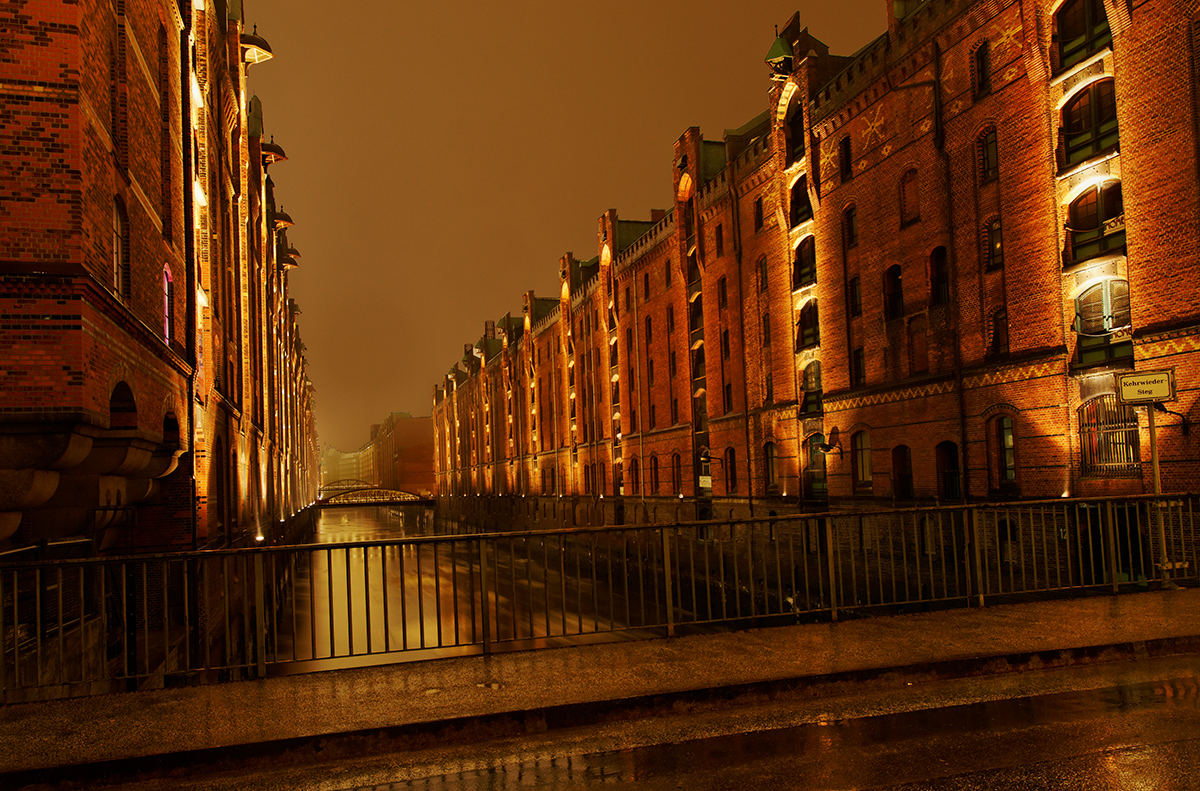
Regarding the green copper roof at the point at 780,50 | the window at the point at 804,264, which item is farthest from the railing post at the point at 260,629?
the green copper roof at the point at 780,50

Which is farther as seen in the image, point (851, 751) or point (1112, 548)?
point (1112, 548)

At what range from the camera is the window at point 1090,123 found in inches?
751

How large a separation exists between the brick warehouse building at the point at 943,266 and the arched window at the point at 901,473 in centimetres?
7

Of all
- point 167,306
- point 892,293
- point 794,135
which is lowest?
point 167,306

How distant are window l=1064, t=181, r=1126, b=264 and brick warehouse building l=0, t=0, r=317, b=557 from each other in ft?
62.2

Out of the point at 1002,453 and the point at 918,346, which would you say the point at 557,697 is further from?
the point at 918,346

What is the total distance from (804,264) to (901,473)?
31.2 feet

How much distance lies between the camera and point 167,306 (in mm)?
15469

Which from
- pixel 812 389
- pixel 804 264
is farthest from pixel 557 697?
pixel 804 264

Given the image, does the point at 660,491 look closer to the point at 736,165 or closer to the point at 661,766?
the point at 736,165

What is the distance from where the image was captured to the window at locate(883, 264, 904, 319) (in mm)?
26438

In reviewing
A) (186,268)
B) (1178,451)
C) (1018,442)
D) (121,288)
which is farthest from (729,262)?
(121,288)

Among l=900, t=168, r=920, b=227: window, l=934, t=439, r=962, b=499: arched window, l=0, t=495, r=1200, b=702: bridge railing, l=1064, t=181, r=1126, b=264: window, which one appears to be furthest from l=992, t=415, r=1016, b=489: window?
l=900, t=168, r=920, b=227: window

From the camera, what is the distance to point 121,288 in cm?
1172
